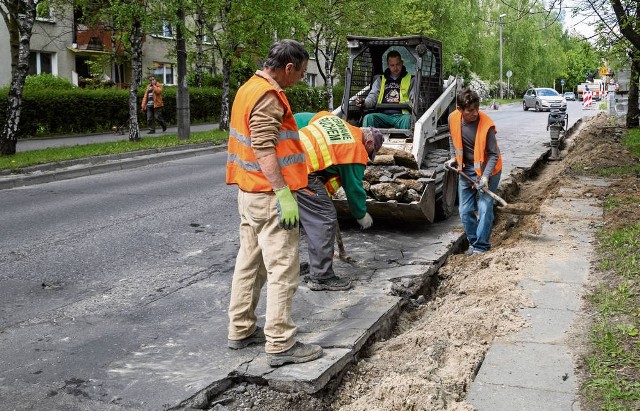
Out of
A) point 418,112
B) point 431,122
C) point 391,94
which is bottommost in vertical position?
point 431,122

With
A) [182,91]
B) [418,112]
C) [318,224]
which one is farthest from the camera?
[182,91]

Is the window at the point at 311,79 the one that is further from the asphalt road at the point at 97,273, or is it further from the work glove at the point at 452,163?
the work glove at the point at 452,163

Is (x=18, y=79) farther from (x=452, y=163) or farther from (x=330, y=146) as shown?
(x=330, y=146)

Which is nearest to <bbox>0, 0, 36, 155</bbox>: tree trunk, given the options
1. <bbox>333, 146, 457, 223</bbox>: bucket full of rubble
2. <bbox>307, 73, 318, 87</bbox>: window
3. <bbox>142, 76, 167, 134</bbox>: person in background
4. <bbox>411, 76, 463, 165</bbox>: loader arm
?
<bbox>142, 76, 167, 134</bbox>: person in background

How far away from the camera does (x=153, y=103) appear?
2270 cm

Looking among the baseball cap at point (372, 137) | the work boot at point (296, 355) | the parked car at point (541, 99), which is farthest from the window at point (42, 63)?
the parked car at point (541, 99)

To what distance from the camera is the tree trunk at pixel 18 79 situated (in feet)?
47.2

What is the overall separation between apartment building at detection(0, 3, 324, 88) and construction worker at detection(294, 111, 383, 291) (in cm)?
2277

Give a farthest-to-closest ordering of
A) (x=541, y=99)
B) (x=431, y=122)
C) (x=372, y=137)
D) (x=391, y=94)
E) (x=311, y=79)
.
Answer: (x=311, y=79)
(x=541, y=99)
(x=391, y=94)
(x=431, y=122)
(x=372, y=137)

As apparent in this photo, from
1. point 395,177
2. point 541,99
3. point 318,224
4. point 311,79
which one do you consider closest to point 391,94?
point 395,177

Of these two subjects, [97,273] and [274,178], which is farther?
[97,273]

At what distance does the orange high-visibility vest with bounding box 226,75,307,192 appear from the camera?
4.15 m

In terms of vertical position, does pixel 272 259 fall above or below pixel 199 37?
Result: below

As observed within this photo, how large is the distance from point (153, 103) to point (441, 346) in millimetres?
19684
